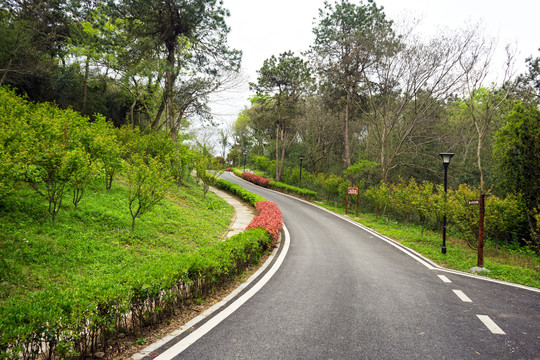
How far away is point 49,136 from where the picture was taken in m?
7.09

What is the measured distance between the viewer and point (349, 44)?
2045 centimetres

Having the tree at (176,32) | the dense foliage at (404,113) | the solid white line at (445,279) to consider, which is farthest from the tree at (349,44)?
the solid white line at (445,279)

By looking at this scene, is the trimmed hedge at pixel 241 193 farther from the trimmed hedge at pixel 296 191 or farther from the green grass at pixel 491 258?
the green grass at pixel 491 258

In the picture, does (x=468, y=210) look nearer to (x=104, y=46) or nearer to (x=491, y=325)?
(x=491, y=325)

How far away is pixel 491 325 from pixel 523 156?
34.1 ft

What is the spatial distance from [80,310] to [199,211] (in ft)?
34.1

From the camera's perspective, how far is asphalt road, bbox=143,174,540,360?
134 inches

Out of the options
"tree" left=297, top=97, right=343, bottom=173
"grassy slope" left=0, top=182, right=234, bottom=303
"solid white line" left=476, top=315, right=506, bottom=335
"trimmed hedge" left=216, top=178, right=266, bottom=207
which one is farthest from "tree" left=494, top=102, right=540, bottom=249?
"tree" left=297, top=97, right=343, bottom=173

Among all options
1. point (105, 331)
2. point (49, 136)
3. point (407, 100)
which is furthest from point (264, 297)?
point (407, 100)

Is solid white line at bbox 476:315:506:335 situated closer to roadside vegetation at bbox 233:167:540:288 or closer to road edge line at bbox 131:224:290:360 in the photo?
roadside vegetation at bbox 233:167:540:288

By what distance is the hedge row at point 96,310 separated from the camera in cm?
242

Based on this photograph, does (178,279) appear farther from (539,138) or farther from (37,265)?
(539,138)

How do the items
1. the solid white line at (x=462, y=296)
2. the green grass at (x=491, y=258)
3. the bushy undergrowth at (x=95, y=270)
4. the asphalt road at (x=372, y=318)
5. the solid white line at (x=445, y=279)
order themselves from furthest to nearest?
the green grass at (x=491, y=258) < the solid white line at (x=445, y=279) < the solid white line at (x=462, y=296) < the asphalt road at (x=372, y=318) < the bushy undergrowth at (x=95, y=270)

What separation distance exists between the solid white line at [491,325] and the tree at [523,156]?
863cm
